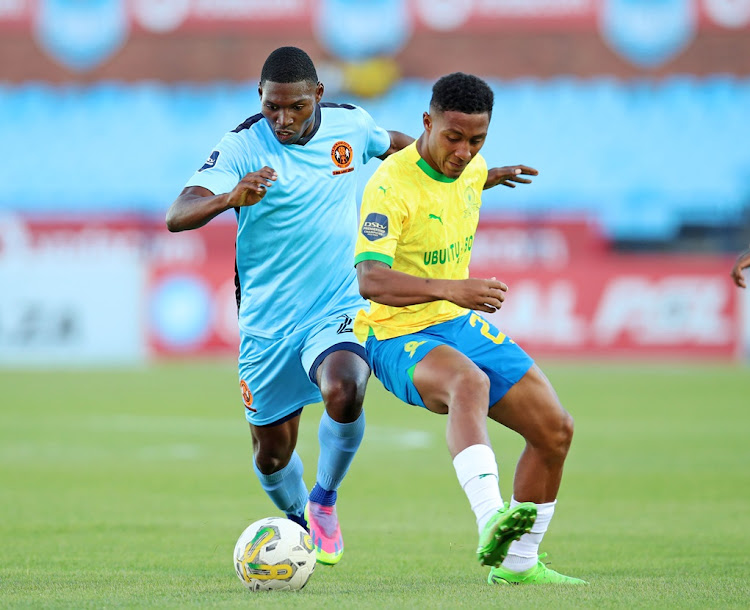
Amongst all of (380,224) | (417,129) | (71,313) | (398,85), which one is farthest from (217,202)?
(417,129)

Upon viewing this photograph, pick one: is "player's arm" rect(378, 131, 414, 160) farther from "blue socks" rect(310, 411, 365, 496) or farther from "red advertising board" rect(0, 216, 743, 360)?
"red advertising board" rect(0, 216, 743, 360)

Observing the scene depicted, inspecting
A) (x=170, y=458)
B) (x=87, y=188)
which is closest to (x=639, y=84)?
(x=87, y=188)

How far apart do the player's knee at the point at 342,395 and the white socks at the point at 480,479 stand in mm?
1018

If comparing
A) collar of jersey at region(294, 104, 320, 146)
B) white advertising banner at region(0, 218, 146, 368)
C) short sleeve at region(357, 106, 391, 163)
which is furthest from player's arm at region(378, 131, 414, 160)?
white advertising banner at region(0, 218, 146, 368)

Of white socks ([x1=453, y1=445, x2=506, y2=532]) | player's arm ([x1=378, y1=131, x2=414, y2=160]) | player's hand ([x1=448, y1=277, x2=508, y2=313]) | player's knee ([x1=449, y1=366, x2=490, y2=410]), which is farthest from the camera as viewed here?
player's arm ([x1=378, y1=131, x2=414, y2=160])

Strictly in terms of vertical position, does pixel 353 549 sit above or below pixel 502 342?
below

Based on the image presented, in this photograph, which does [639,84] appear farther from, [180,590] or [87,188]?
[180,590]

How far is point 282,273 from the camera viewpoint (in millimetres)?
6539

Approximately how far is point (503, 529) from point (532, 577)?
921 millimetres

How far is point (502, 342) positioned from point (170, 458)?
6.00 metres

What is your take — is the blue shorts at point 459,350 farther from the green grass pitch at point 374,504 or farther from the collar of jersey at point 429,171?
the green grass pitch at point 374,504

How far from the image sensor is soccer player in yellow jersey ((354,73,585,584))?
5230 mm

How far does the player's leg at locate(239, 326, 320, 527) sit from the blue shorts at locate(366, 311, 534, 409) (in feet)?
3.08

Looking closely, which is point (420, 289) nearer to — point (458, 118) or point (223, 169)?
point (458, 118)
